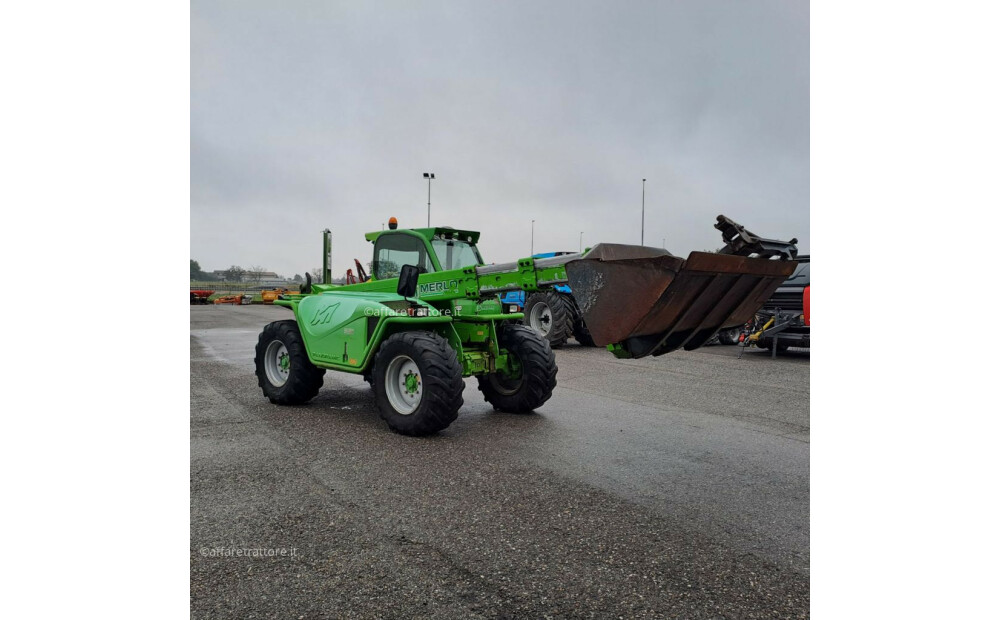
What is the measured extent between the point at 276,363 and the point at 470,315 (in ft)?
8.65

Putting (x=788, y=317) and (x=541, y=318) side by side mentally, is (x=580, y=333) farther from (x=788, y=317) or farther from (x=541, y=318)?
(x=788, y=317)

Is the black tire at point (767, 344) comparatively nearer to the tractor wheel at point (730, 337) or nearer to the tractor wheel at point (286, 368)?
the tractor wheel at point (730, 337)

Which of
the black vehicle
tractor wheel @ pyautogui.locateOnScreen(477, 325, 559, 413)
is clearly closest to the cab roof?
tractor wheel @ pyautogui.locateOnScreen(477, 325, 559, 413)

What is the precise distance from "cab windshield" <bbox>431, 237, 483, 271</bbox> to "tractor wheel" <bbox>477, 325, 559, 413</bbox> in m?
0.91

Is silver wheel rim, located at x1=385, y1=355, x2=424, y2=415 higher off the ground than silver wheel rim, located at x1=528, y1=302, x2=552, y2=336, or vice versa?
silver wheel rim, located at x1=528, y1=302, x2=552, y2=336

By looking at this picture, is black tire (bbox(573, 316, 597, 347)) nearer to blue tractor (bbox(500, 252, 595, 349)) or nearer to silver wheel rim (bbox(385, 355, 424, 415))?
blue tractor (bbox(500, 252, 595, 349))

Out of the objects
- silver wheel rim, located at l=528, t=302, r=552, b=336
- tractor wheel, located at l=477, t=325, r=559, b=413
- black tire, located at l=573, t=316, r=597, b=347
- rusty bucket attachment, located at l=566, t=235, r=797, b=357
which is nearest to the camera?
rusty bucket attachment, located at l=566, t=235, r=797, b=357

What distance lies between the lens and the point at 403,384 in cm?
569

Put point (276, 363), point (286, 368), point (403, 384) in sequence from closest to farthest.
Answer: point (403, 384)
point (286, 368)
point (276, 363)

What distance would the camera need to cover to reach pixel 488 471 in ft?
14.6

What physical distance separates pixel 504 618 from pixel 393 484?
5.86 feet

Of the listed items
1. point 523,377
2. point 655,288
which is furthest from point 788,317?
point 655,288

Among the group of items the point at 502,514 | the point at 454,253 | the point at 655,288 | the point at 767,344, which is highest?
the point at 454,253

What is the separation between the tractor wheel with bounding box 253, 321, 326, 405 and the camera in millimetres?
6719
